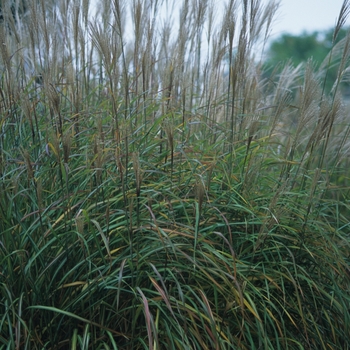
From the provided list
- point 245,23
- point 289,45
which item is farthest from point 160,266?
point 289,45

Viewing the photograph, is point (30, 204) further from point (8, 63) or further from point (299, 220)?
point (299, 220)

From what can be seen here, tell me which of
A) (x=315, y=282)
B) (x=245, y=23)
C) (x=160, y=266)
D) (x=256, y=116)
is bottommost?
(x=315, y=282)

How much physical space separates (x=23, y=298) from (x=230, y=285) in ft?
2.72

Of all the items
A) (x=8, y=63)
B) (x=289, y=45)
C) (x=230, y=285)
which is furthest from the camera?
(x=289, y=45)

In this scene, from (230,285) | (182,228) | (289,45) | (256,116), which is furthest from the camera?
(289,45)

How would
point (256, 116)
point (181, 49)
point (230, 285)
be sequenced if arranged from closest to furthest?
point (230, 285) < point (256, 116) < point (181, 49)

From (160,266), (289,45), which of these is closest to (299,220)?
(160,266)

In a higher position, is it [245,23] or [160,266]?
[245,23]

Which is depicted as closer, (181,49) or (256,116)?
(256,116)

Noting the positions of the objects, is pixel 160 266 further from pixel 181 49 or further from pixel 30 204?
pixel 181 49

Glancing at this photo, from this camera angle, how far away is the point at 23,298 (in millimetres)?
2238

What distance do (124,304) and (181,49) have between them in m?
1.53

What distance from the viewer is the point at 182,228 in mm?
2393

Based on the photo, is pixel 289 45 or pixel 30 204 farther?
pixel 289 45
